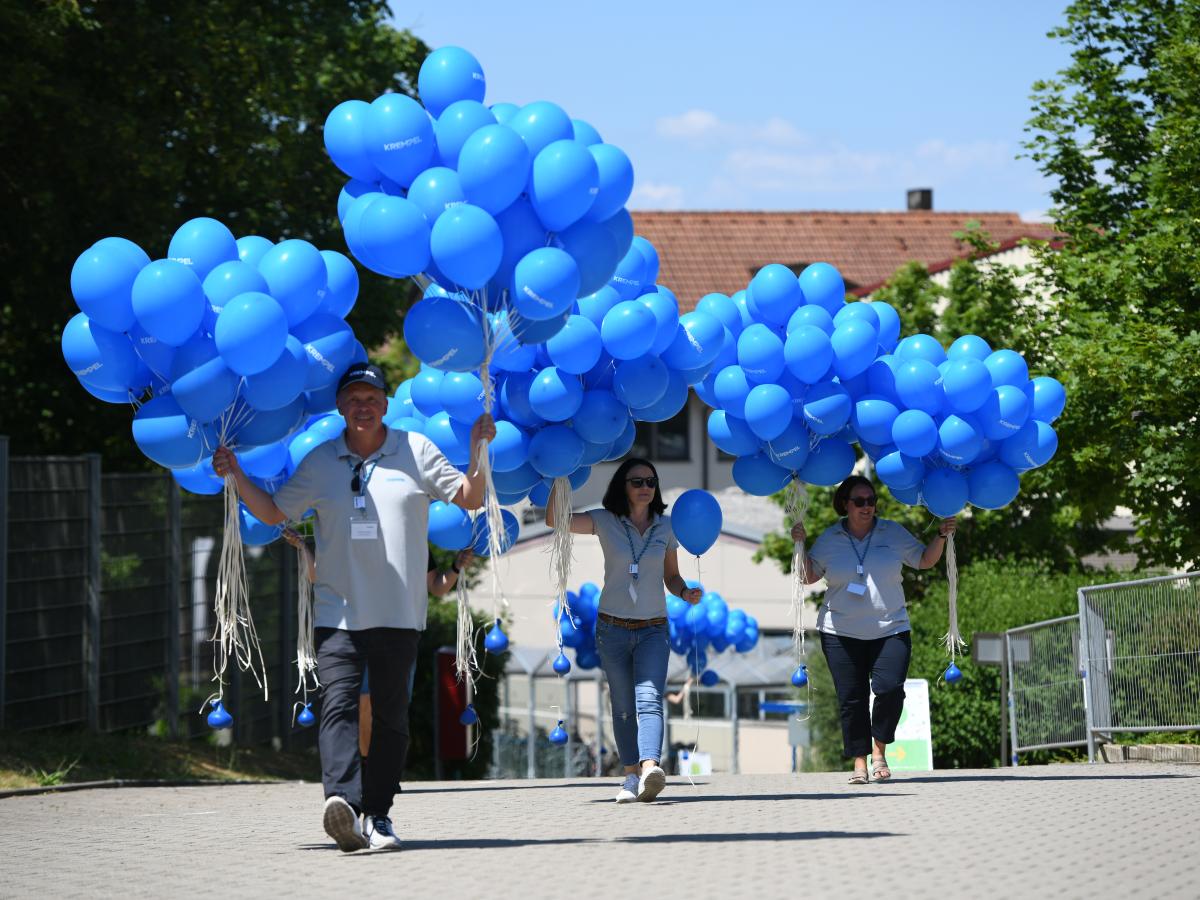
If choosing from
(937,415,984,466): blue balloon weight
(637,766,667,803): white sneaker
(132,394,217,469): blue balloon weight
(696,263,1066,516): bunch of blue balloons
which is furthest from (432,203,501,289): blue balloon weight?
(937,415,984,466): blue balloon weight

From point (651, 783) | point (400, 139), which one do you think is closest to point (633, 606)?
point (651, 783)

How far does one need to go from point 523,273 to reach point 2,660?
731 cm

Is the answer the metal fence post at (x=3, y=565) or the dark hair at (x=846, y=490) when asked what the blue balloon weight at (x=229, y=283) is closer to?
the dark hair at (x=846, y=490)

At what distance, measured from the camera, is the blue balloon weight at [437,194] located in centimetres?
833

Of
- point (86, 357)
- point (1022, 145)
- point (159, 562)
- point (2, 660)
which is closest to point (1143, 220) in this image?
point (1022, 145)

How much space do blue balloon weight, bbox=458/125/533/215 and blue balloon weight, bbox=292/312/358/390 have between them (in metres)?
0.85

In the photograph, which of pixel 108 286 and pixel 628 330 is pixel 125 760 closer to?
pixel 628 330

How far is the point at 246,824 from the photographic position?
31.2 ft

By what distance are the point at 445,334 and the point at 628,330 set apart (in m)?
1.50

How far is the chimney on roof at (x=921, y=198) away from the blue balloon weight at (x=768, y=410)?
178 ft

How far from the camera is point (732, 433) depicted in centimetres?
1126

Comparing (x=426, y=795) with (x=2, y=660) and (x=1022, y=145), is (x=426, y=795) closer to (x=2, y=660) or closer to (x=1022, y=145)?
(x=2, y=660)

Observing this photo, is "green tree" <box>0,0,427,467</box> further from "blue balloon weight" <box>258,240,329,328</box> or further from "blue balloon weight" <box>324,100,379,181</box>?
"blue balloon weight" <box>258,240,329,328</box>

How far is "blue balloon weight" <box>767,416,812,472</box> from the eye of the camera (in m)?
11.1
